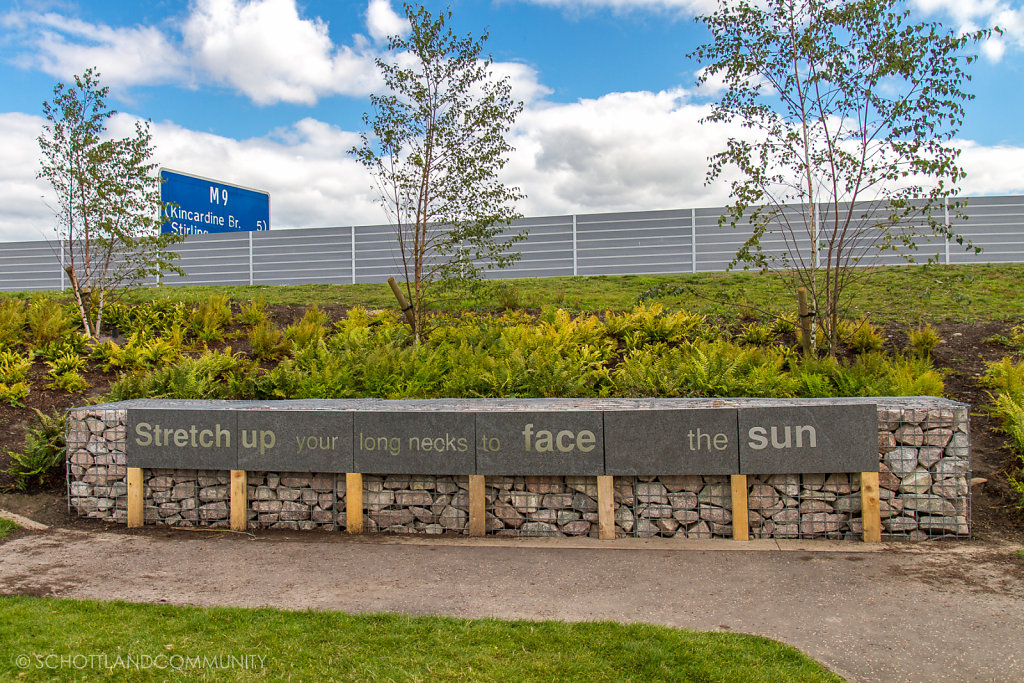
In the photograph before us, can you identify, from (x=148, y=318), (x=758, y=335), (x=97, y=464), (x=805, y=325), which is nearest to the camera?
(x=97, y=464)

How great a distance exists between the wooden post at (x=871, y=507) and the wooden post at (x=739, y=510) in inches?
44.1

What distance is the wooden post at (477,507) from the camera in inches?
259

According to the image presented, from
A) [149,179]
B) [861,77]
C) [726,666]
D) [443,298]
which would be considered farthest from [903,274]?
[149,179]

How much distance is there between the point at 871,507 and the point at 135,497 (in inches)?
295

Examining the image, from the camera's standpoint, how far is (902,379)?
9.15 meters

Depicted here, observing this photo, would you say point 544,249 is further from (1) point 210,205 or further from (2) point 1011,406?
(2) point 1011,406


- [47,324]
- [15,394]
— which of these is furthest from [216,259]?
[15,394]

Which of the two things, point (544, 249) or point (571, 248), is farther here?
point (544, 249)

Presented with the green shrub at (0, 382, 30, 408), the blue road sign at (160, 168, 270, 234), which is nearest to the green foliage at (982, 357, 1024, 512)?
the green shrub at (0, 382, 30, 408)

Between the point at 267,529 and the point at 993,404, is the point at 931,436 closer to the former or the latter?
the point at 993,404

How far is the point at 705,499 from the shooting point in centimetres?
650

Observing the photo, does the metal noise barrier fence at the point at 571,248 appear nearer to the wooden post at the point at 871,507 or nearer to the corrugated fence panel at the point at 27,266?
the corrugated fence panel at the point at 27,266

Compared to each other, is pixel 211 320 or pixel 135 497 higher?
pixel 211 320

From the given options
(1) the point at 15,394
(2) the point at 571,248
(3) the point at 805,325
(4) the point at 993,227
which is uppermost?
(4) the point at 993,227
